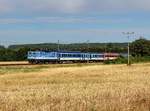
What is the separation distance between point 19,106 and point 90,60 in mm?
106064

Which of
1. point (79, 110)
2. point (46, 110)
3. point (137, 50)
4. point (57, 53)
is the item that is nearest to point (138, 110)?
point (79, 110)

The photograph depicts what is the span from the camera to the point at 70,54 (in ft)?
358

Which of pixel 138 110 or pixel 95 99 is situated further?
pixel 95 99

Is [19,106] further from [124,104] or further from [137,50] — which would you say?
[137,50]

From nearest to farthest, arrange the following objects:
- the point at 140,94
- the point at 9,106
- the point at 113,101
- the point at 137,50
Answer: the point at 9,106, the point at 113,101, the point at 140,94, the point at 137,50

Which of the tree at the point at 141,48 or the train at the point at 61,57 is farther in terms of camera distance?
the tree at the point at 141,48

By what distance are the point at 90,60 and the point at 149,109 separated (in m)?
106

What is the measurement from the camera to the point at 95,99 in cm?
1448

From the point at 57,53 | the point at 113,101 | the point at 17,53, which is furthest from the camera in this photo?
the point at 17,53

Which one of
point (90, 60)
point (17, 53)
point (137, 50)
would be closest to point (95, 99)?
point (90, 60)

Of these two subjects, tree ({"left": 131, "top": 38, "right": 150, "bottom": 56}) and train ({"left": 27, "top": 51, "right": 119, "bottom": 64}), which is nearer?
train ({"left": 27, "top": 51, "right": 119, "bottom": 64})

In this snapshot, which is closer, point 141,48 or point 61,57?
point 61,57

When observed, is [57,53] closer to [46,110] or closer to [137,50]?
[137,50]

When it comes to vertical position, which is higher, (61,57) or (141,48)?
(141,48)
